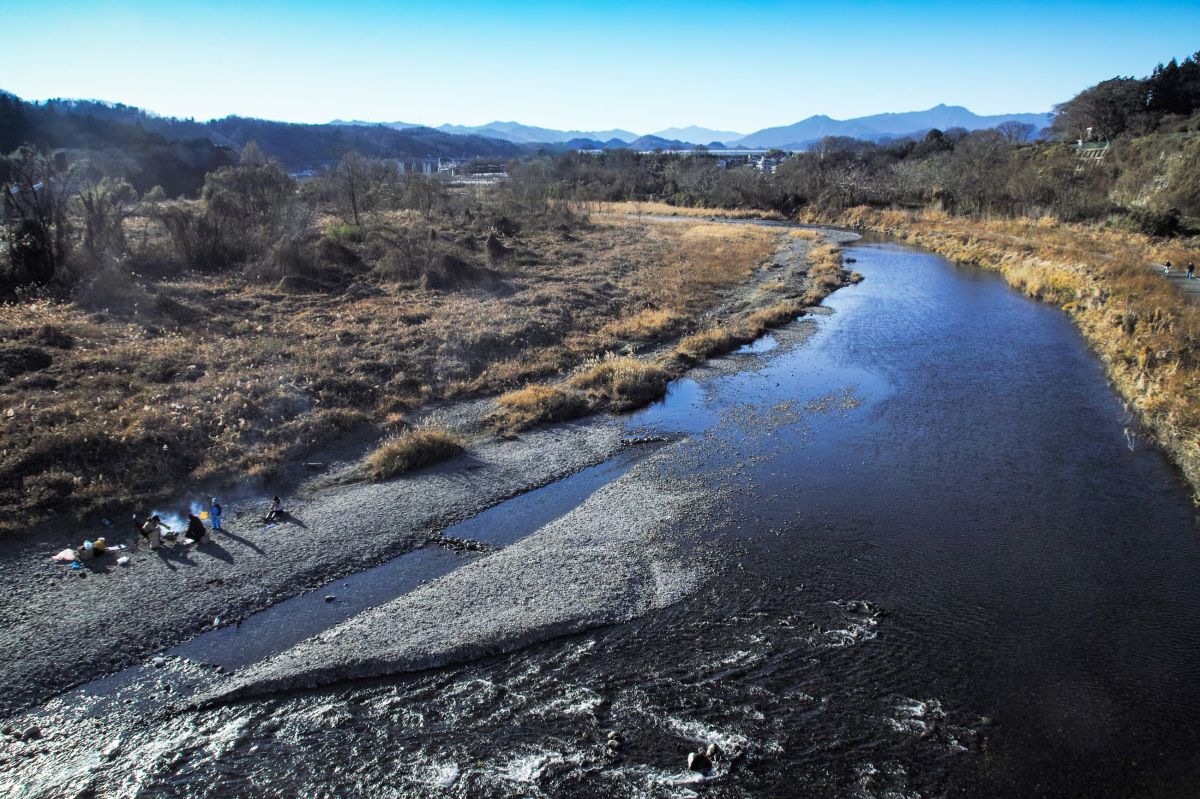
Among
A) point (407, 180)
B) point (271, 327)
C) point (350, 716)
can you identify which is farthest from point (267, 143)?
point (350, 716)

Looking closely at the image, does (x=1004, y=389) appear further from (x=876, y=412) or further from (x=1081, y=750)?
(x=1081, y=750)

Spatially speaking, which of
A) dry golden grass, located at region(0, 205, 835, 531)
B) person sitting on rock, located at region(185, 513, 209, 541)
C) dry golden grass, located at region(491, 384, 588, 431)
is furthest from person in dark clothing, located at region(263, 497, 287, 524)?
dry golden grass, located at region(491, 384, 588, 431)

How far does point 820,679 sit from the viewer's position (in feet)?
30.9

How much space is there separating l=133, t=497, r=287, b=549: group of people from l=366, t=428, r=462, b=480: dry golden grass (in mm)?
2518

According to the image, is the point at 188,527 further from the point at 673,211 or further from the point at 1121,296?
the point at 673,211

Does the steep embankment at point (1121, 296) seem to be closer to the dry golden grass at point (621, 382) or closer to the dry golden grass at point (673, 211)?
the dry golden grass at point (621, 382)

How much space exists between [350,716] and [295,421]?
10.1 metres

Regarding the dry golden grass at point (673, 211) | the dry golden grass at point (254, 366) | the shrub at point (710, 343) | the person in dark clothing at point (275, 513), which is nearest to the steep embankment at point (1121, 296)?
the shrub at point (710, 343)

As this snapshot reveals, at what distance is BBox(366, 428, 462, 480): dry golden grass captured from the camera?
50.9 feet

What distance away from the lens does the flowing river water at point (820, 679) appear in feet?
26.4

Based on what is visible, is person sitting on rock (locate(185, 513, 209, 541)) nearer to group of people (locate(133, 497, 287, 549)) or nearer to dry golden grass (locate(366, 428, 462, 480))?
group of people (locate(133, 497, 287, 549))

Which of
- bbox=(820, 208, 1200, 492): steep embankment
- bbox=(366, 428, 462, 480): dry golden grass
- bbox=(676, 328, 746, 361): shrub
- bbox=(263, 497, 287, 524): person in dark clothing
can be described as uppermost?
bbox=(820, 208, 1200, 492): steep embankment

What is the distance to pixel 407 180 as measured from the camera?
6781cm

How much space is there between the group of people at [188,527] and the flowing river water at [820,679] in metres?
3.02
